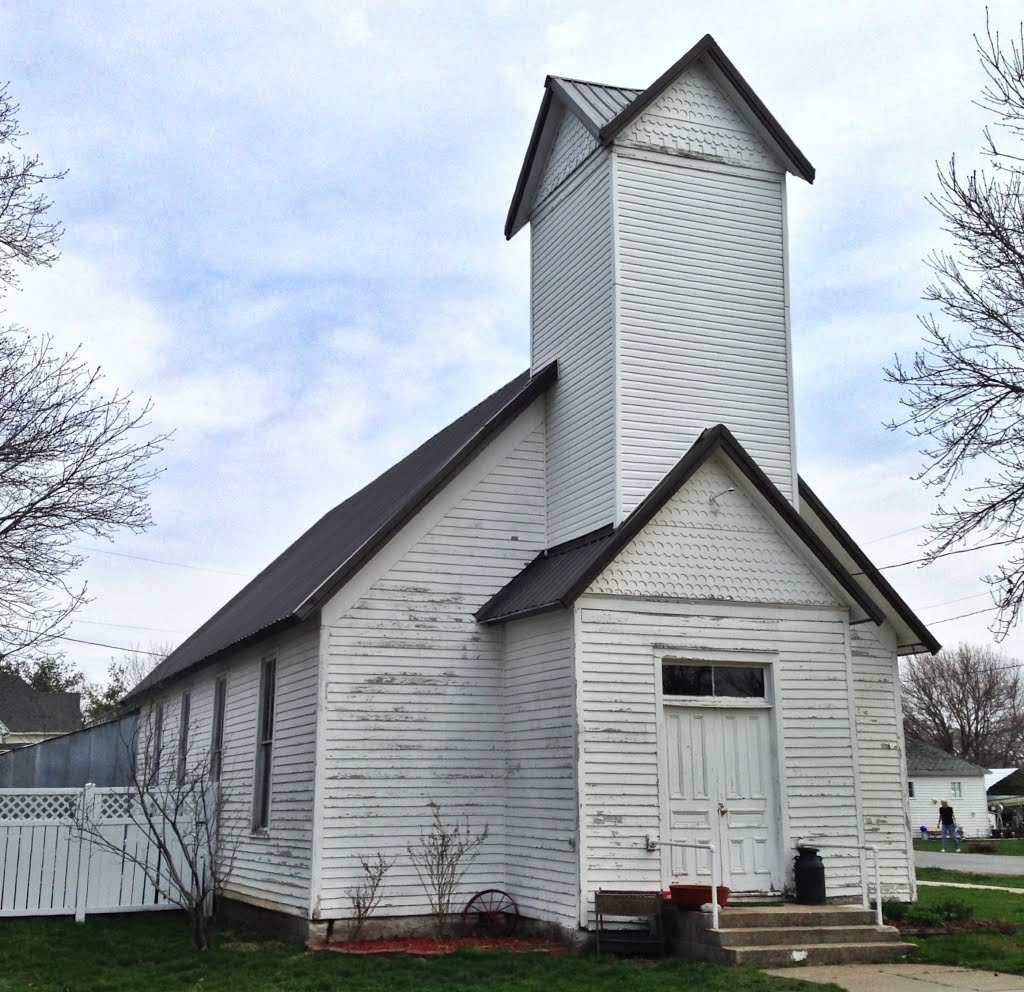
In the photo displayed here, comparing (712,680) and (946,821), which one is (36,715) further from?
(712,680)

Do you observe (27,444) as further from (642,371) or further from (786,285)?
(786,285)

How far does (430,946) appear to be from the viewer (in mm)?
13141

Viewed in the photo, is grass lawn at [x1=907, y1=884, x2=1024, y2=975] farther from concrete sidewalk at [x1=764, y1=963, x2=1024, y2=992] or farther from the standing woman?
the standing woman

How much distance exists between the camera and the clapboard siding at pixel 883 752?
16078 millimetres

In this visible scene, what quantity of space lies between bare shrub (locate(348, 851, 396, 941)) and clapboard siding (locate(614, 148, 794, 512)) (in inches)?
205

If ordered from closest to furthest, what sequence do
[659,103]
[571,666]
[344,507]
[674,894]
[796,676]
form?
[674,894], [571,666], [796,676], [659,103], [344,507]

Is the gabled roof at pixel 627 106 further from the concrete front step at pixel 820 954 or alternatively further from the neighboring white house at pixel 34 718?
the neighboring white house at pixel 34 718

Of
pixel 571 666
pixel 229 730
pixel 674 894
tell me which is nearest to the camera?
pixel 674 894

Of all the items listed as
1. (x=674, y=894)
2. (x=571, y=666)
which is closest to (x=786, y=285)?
(x=571, y=666)

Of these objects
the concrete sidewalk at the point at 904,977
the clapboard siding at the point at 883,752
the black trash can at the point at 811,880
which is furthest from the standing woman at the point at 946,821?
the concrete sidewalk at the point at 904,977

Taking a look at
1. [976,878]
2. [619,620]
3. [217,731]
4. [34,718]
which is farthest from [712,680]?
[34,718]

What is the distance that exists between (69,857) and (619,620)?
8428mm

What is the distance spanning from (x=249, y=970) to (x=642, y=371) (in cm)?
809

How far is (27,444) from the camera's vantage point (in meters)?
13.7
